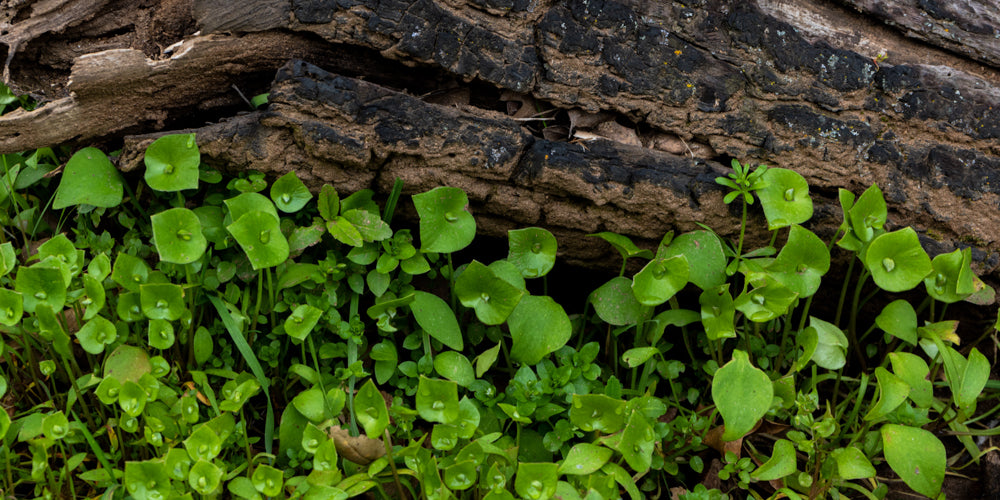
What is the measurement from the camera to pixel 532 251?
6.78 feet

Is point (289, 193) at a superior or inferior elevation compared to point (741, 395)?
superior

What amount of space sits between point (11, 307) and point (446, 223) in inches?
44.0

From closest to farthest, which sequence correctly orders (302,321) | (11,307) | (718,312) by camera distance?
(11,307) → (302,321) → (718,312)

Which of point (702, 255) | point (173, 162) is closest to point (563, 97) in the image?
point (702, 255)

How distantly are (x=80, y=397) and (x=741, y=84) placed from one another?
2.04m

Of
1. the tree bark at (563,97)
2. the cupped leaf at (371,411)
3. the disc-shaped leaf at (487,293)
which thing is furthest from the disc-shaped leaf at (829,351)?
the cupped leaf at (371,411)

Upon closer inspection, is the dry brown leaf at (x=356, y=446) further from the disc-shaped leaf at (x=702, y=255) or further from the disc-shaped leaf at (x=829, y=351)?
the disc-shaped leaf at (x=829, y=351)

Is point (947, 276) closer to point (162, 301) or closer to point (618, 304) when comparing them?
point (618, 304)

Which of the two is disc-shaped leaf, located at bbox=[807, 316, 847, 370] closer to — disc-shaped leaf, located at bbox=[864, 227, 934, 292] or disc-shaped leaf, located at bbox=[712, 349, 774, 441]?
disc-shaped leaf, located at bbox=[864, 227, 934, 292]

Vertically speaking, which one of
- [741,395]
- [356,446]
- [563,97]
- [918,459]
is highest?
[563,97]

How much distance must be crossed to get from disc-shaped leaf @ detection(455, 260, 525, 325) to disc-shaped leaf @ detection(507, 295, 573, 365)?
7cm

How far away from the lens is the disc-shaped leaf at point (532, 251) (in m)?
2.04

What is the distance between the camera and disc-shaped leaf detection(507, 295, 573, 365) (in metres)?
1.99

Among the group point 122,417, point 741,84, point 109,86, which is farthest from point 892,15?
point 122,417
